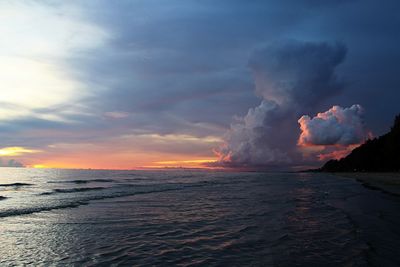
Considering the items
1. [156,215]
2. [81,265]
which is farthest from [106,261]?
[156,215]

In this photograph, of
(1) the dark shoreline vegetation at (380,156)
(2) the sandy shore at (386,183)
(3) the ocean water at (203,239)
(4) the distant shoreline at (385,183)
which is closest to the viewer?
(3) the ocean water at (203,239)

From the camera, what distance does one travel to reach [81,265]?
394 inches

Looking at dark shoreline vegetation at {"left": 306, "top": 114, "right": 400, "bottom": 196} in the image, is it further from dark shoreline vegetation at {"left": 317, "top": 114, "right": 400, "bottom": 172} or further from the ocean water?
the ocean water

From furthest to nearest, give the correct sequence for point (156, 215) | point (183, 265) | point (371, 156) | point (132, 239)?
point (371, 156), point (156, 215), point (132, 239), point (183, 265)

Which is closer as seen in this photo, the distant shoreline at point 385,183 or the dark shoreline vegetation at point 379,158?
the distant shoreline at point 385,183

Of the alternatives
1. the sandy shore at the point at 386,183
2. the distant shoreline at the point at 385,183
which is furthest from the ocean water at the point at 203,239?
the sandy shore at the point at 386,183

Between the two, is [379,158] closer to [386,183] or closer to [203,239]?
[386,183]

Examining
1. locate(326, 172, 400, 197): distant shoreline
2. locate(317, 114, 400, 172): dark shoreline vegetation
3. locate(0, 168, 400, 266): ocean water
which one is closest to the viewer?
locate(0, 168, 400, 266): ocean water

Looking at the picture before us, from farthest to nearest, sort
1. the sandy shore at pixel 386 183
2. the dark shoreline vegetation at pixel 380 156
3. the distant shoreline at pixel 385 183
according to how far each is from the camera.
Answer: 1. the dark shoreline vegetation at pixel 380 156
2. the sandy shore at pixel 386 183
3. the distant shoreline at pixel 385 183

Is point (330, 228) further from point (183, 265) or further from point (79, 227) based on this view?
point (79, 227)

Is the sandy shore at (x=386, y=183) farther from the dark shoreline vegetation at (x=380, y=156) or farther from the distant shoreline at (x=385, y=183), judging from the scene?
the dark shoreline vegetation at (x=380, y=156)

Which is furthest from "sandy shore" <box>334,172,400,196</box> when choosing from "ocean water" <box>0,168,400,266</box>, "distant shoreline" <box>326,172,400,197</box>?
"ocean water" <box>0,168,400,266</box>

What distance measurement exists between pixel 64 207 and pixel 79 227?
33.5 ft

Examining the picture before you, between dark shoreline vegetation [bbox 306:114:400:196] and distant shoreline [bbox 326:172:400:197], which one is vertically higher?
dark shoreline vegetation [bbox 306:114:400:196]
